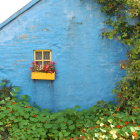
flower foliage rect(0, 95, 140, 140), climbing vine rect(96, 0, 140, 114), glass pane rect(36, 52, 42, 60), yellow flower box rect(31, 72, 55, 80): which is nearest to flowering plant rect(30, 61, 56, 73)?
yellow flower box rect(31, 72, 55, 80)

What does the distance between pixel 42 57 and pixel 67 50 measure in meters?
0.78

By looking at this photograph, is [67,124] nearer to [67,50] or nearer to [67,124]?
[67,124]

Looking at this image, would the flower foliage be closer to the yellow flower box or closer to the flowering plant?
the yellow flower box

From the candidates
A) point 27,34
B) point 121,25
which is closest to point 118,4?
point 121,25

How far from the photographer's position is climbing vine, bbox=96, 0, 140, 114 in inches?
227

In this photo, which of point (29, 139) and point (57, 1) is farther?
point (57, 1)

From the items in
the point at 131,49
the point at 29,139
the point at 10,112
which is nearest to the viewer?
the point at 29,139

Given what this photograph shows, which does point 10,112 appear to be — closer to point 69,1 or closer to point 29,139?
point 29,139

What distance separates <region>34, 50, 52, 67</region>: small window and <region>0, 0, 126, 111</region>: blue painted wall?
5.8 inches

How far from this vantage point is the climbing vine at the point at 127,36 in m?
5.75

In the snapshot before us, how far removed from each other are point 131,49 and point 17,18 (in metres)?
3.37

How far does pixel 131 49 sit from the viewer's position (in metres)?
5.93

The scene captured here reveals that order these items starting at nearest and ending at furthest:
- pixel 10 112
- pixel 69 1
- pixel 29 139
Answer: pixel 29 139 → pixel 10 112 → pixel 69 1

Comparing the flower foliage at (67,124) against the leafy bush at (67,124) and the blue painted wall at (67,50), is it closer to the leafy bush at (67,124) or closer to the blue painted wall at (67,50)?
the leafy bush at (67,124)
